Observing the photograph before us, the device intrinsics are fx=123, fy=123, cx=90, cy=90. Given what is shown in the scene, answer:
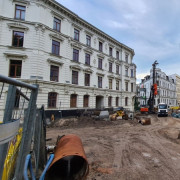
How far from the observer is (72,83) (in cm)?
1911

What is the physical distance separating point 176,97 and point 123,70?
48871mm

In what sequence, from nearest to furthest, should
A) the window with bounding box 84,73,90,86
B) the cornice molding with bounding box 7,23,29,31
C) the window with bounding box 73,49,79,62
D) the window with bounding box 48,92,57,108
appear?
1. the cornice molding with bounding box 7,23,29,31
2. the window with bounding box 48,92,57,108
3. the window with bounding box 73,49,79,62
4. the window with bounding box 84,73,90,86

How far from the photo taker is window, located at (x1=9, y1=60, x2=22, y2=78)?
48.5ft

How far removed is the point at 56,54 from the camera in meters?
17.4

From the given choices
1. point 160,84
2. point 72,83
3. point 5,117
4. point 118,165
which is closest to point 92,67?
point 72,83

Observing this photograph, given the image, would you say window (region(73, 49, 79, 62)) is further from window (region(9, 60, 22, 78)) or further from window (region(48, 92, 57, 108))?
window (region(9, 60, 22, 78))

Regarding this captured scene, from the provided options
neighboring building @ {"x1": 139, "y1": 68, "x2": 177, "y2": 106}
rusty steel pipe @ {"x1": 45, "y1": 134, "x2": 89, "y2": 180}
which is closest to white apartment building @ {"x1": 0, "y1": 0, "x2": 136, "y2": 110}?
rusty steel pipe @ {"x1": 45, "y1": 134, "x2": 89, "y2": 180}

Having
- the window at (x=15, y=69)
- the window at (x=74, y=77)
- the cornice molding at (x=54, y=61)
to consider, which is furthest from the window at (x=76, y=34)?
the window at (x=15, y=69)

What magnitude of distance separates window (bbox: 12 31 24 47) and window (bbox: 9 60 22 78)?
211 cm

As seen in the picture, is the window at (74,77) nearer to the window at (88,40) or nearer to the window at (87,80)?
the window at (87,80)

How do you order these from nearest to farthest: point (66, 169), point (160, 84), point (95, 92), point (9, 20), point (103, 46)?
point (66, 169) → point (9, 20) → point (95, 92) → point (103, 46) → point (160, 84)

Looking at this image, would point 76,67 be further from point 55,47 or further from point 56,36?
point 56,36

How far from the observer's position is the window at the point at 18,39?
49.2 feet

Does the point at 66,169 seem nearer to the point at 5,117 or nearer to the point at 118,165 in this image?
the point at 118,165
